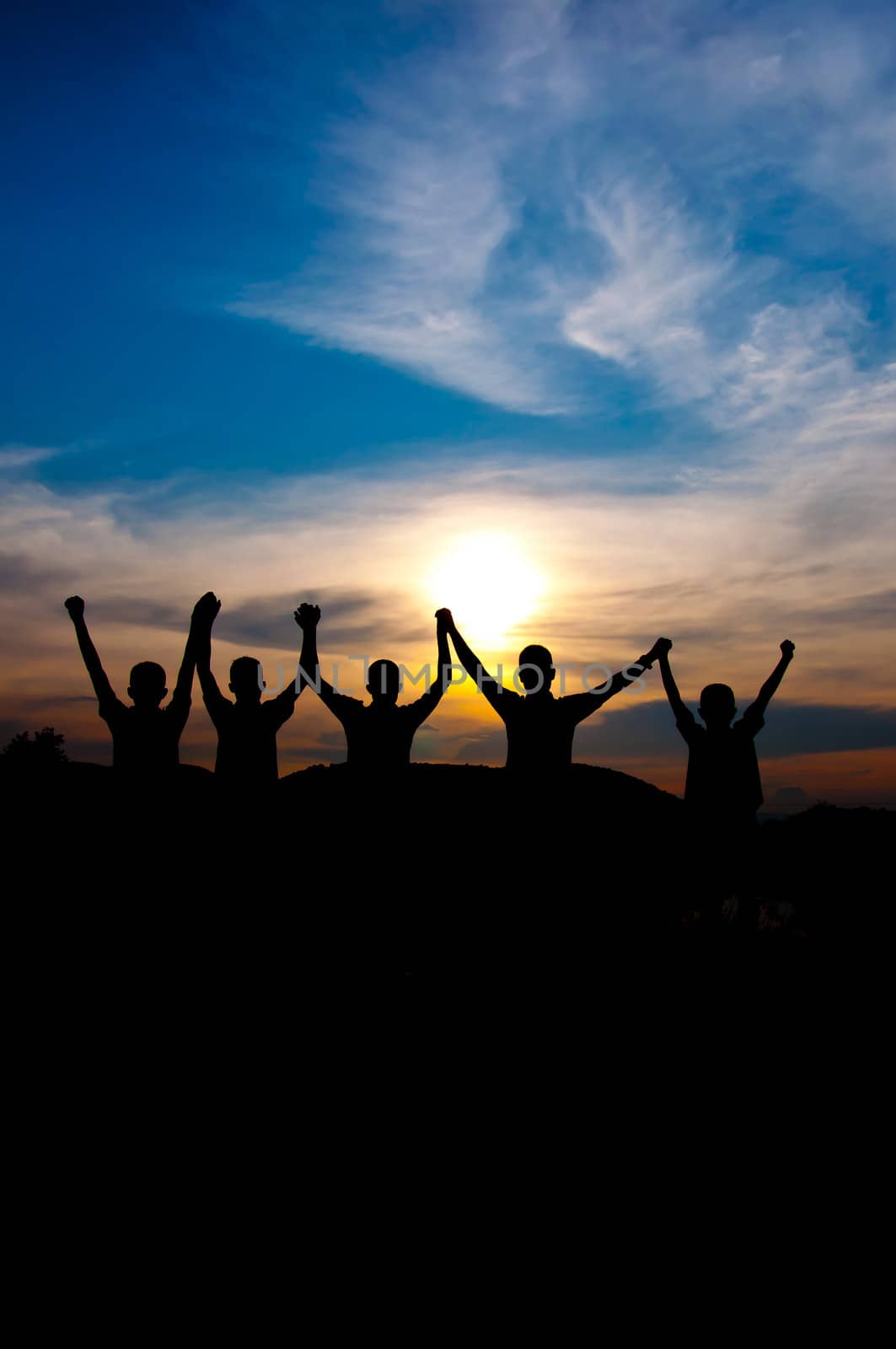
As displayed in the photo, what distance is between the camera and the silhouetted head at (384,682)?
8930 mm

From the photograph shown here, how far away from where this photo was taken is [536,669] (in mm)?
8836

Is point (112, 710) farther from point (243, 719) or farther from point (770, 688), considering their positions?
point (770, 688)

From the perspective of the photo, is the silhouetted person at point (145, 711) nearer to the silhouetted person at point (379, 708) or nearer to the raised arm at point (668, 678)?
the silhouetted person at point (379, 708)

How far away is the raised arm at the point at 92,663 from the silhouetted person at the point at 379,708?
1.81 metres

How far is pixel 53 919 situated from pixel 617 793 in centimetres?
1030

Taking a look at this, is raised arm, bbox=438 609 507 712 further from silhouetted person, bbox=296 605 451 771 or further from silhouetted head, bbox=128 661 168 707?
silhouetted head, bbox=128 661 168 707

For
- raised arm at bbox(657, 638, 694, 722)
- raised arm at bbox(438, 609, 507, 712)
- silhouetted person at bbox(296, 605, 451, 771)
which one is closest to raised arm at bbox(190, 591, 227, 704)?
silhouetted person at bbox(296, 605, 451, 771)

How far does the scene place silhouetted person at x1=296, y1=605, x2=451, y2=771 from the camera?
880cm

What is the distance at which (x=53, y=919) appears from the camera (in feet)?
27.2

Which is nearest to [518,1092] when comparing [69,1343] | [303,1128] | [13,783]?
[303,1128]

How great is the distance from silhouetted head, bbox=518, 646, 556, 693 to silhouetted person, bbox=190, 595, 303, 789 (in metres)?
2.13

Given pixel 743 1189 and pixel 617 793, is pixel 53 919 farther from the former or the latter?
pixel 617 793

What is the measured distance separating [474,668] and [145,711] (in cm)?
305

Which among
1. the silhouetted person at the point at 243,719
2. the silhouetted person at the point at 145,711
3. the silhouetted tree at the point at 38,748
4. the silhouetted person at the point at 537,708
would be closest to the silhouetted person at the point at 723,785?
the silhouetted person at the point at 537,708
